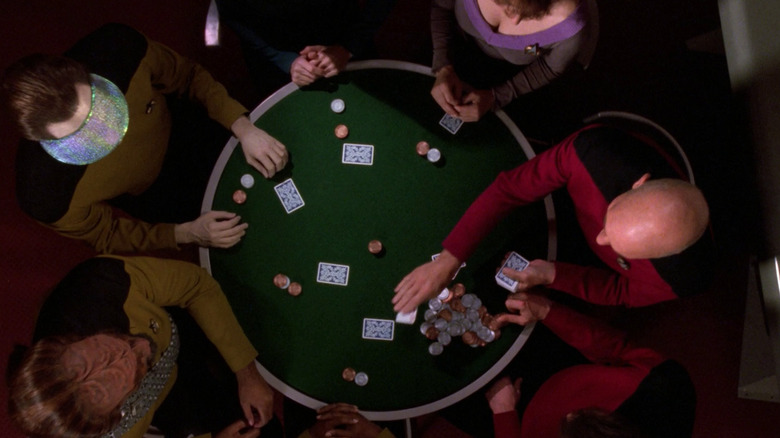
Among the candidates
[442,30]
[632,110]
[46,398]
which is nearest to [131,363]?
[46,398]

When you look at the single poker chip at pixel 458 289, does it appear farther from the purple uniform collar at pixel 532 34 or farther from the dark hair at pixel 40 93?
the dark hair at pixel 40 93

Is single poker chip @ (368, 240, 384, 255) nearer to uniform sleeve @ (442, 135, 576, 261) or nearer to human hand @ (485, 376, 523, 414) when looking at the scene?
uniform sleeve @ (442, 135, 576, 261)

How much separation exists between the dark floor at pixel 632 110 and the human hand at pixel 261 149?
4.11 feet

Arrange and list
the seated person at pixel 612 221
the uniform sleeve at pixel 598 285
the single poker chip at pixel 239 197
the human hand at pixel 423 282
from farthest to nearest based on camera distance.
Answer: the single poker chip at pixel 239 197 < the uniform sleeve at pixel 598 285 < the human hand at pixel 423 282 < the seated person at pixel 612 221

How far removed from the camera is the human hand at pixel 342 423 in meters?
2.44

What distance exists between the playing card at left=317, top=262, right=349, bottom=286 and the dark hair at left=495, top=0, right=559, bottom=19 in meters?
1.34

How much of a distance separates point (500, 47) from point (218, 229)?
5.23 ft

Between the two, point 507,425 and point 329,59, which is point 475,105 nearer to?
point 329,59

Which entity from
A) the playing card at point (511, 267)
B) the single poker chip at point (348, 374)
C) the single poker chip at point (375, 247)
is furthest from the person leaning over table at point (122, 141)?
the playing card at point (511, 267)

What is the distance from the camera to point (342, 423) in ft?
8.14

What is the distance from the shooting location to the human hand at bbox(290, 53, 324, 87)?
252 cm

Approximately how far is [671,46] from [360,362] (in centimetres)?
318

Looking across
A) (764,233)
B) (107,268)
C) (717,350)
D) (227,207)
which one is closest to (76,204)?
(107,268)

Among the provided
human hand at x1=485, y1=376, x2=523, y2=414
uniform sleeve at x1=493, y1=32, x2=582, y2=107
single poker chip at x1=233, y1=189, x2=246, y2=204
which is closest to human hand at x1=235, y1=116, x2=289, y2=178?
single poker chip at x1=233, y1=189, x2=246, y2=204
